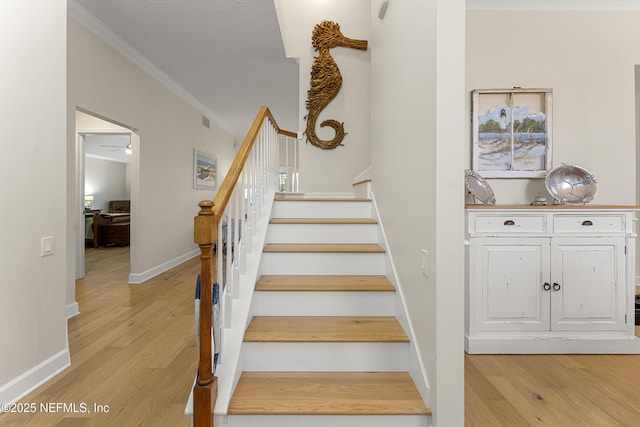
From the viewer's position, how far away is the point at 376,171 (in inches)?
105

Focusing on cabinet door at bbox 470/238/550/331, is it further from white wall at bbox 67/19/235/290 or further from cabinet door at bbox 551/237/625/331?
white wall at bbox 67/19/235/290

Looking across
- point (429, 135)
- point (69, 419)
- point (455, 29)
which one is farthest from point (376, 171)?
point (69, 419)

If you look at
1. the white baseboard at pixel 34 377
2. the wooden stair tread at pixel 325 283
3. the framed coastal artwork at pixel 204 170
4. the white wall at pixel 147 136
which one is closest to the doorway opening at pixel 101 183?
the white wall at pixel 147 136

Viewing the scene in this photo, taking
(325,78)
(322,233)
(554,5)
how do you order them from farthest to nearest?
(325,78), (554,5), (322,233)

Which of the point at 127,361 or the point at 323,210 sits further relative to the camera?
the point at 323,210

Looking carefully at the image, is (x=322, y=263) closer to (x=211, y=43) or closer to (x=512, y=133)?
(x=512, y=133)

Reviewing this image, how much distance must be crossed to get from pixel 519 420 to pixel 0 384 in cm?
280

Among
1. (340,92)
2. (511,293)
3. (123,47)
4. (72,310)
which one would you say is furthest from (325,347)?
(123,47)

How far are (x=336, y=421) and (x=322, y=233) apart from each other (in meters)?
1.40

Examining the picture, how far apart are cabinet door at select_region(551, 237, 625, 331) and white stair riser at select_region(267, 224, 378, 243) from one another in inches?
55.5

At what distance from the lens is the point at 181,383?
6.07 ft

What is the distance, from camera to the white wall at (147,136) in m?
3.01

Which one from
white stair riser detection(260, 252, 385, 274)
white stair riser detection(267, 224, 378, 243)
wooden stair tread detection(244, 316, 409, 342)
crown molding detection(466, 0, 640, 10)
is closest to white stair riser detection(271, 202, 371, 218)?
white stair riser detection(267, 224, 378, 243)

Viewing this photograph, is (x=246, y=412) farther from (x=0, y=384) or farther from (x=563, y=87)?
(x=563, y=87)
